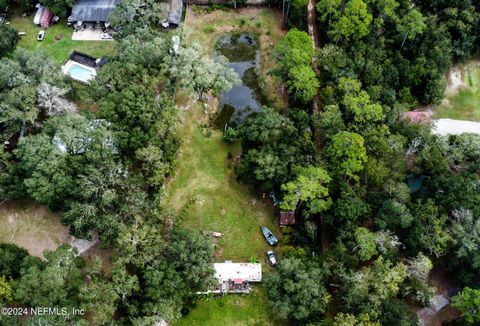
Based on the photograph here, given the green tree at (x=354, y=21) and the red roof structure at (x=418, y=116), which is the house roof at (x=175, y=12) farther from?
the red roof structure at (x=418, y=116)

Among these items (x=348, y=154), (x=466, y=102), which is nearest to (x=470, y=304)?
(x=348, y=154)

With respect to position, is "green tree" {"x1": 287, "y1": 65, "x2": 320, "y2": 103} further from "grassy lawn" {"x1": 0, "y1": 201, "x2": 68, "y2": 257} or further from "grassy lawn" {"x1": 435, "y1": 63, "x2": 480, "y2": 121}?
"grassy lawn" {"x1": 0, "y1": 201, "x2": 68, "y2": 257}

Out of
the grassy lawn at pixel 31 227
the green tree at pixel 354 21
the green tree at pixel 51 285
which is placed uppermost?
the green tree at pixel 354 21

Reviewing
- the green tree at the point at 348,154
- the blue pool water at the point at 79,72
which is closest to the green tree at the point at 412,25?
the green tree at the point at 348,154

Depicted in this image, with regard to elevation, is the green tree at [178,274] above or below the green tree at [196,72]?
below

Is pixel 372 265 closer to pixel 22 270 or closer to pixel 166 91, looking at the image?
pixel 166 91

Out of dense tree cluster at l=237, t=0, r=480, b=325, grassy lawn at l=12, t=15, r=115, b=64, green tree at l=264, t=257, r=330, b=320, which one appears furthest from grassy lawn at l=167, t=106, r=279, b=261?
grassy lawn at l=12, t=15, r=115, b=64

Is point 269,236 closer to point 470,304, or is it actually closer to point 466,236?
point 466,236
